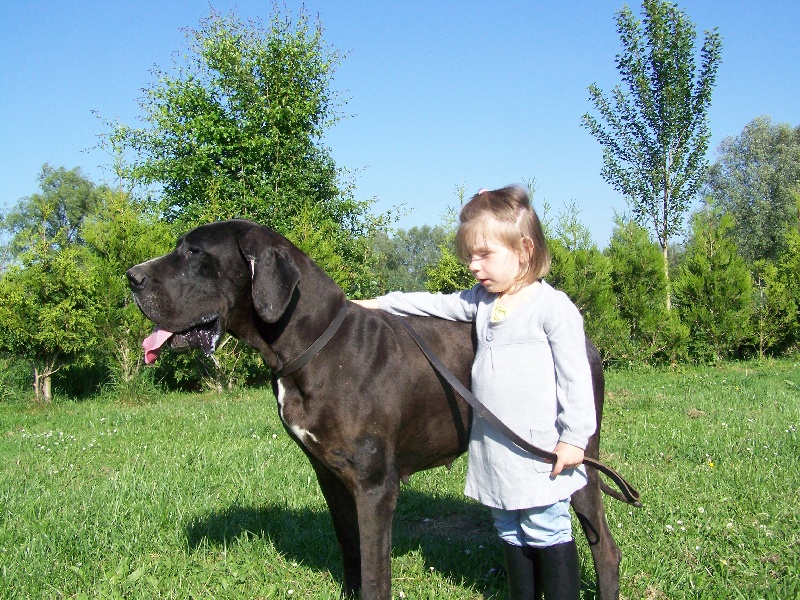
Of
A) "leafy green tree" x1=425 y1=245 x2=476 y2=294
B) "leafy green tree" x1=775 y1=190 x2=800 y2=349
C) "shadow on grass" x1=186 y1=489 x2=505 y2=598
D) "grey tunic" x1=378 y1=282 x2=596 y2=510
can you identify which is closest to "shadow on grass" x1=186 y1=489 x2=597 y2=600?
"shadow on grass" x1=186 y1=489 x2=505 y2=598

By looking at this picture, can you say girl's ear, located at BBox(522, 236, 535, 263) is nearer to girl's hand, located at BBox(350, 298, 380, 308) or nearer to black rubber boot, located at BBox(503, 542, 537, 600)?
girl's hand, located at BBox(350, 298, 380, 308)

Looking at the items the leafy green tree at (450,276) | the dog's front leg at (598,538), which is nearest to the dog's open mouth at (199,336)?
the dog's front leg at (598,538)

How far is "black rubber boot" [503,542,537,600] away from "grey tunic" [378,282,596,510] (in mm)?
260

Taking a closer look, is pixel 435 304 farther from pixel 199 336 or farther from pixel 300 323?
pixel 199 336

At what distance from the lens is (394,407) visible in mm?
2775

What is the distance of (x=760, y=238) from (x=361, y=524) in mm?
34679

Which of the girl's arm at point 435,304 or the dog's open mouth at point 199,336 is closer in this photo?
the dog's open mouth at point 199,336

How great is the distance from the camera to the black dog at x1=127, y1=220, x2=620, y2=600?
2680mm

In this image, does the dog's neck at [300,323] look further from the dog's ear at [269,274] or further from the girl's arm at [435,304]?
the girl's arm at [435,304]

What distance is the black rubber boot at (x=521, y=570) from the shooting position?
8.53 feet

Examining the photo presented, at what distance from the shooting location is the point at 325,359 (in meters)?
2.74

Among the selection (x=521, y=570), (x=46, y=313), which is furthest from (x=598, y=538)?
(x=46, y=313)

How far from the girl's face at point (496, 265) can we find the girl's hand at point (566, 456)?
64 centimetres

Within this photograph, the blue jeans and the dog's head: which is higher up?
the dog's head
